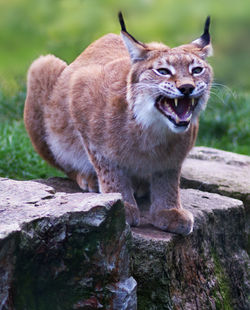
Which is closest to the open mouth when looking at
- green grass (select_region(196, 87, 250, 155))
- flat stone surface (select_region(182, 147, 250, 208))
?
flat stone surface (select_region(182, 147, 250, 208))

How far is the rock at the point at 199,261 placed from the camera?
4.12 metres

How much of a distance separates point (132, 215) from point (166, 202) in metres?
0.36

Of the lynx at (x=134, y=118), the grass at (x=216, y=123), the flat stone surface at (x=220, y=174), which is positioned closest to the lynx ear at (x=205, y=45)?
the lynx at (x=134, y=118)

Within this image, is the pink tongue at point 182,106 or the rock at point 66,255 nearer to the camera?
the rock at point 66,255

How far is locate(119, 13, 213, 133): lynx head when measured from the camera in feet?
13.4

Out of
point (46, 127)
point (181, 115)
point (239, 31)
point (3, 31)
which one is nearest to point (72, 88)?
point (46, 127)

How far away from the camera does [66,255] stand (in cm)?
348

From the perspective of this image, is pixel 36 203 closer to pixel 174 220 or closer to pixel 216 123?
pixel 174 220

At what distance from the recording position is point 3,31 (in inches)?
544

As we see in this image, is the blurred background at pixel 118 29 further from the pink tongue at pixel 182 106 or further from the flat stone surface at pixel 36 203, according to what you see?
the flat stone surface at pixel 36 203

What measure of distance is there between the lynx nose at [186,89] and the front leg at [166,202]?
0.83 metres

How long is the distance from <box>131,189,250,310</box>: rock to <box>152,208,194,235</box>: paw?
5 centimetres

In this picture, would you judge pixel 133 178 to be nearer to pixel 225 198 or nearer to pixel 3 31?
pixel 225 198

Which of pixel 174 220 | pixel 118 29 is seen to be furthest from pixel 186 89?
pixel 118 29
